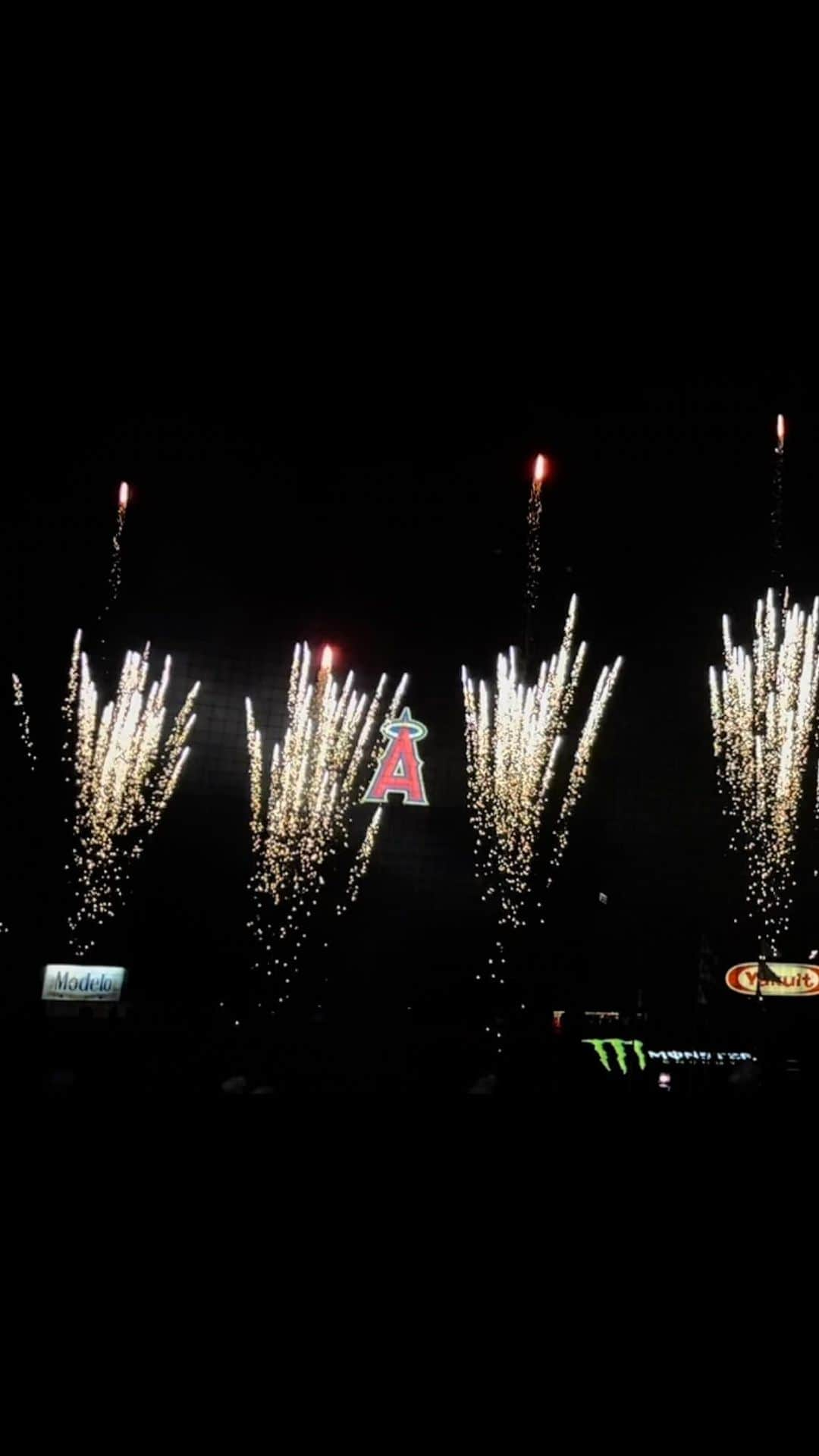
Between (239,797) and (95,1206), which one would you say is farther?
(239,797)

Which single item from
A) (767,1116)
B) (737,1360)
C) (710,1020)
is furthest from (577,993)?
(737,1360)

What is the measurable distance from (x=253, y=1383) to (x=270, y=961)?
28615 mm

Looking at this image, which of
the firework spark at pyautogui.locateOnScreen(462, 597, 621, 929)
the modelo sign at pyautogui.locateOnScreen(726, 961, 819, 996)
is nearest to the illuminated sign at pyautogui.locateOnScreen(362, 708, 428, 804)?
the firework spark at pyautogui.locateOnScreen(462, 597, 621, 929)

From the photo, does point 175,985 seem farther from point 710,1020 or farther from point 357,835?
point 710,1020

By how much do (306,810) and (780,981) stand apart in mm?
13685

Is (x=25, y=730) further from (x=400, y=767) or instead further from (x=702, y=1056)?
(x=702, y=1056)

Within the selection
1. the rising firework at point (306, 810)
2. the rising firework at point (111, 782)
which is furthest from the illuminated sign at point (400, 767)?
the rising firework at point (111, 782)

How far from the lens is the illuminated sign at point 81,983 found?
31.4m

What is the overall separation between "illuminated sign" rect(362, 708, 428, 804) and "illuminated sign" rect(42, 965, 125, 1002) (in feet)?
27.1

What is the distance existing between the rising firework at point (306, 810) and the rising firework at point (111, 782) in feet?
7.77

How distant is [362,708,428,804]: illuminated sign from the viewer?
33062 mm

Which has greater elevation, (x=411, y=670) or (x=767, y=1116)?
(x=411, y=670)

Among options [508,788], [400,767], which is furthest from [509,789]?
[400,767]

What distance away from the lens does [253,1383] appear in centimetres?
502
